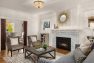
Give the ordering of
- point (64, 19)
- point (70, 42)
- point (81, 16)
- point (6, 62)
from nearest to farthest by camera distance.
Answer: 1. point (6, 62)
2. point (81, 16)
3. point (70, 42)
4. point (64, 19)

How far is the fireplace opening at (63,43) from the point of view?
5407mm

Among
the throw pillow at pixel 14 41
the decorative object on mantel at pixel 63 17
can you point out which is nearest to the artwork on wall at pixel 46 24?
the decorative object on mantel at pixel 63 17

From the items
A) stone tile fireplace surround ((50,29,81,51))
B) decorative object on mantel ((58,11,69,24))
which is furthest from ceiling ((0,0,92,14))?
stone tile fireplace surround ((50,29,81,51))

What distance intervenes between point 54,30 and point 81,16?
2.11 m

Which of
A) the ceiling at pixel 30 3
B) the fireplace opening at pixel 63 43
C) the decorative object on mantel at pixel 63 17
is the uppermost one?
the ceiling at pixel 30 3

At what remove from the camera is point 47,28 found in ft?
23.0

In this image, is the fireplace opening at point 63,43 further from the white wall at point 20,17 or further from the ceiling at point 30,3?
the white wall at point 20,17

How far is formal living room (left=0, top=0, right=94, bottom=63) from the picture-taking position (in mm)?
3906

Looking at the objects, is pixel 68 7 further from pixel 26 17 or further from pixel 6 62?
pixel 6 62

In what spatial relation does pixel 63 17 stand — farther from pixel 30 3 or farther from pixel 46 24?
pixel 30 3

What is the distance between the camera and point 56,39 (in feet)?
20.3

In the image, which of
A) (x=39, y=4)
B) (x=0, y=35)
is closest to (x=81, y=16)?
(x=39, y=4)

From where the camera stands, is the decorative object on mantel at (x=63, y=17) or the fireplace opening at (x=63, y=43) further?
the decorative object on mantel at (x=63, y=17)

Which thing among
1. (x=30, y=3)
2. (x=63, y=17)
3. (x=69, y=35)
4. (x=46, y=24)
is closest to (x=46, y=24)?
(x=46, y=24)
